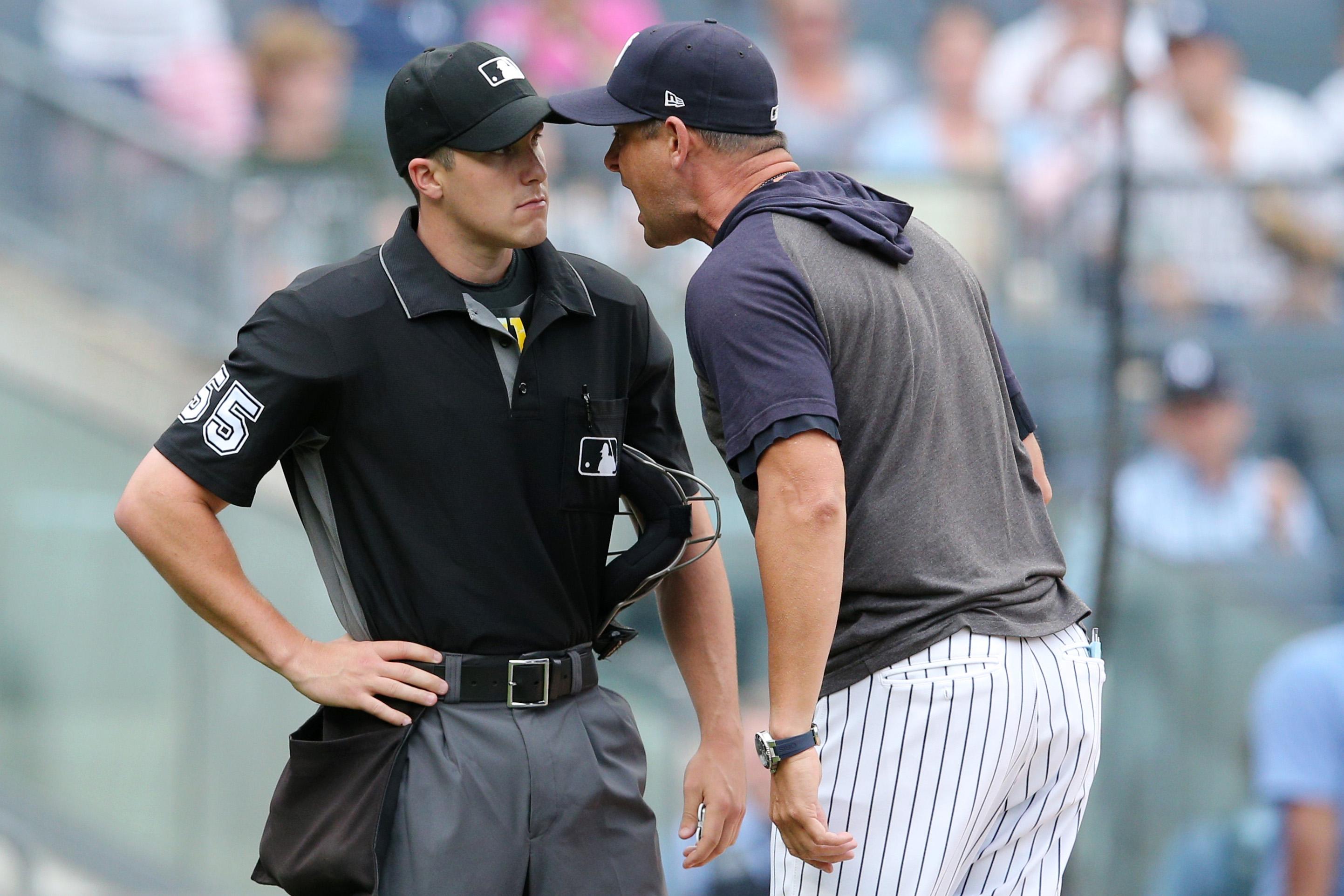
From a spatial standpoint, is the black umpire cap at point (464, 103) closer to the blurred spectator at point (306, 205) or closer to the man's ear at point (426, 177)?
the man's ear at point (426, 177)

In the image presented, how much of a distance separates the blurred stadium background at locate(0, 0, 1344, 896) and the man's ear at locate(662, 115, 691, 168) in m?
2.44

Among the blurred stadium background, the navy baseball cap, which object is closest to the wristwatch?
the navy baseball cap

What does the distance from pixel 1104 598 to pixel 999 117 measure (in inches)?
136

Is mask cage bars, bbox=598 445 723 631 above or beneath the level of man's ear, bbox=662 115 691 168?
beneath

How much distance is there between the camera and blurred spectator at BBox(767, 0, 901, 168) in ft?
23.9

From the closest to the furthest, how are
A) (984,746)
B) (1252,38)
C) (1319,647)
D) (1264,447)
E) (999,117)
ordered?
(984,746)
(1319,647)
(1264,447)
(999,117)
(1252,38)

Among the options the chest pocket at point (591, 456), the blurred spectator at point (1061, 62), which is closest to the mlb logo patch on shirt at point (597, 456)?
the chest pocket at point (591, 456)

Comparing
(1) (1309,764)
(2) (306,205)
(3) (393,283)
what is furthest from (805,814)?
(2) (306,205)

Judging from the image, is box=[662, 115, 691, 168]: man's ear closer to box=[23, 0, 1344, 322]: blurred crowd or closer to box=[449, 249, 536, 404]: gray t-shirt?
box=[449, 249, 536, 404]: gray t-shirt

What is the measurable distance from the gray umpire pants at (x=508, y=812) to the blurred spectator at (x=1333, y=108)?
21.9 feet

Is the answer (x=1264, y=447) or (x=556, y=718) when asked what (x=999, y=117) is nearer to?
(x=1264, y=447)

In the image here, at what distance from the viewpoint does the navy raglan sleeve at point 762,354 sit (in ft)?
7.34

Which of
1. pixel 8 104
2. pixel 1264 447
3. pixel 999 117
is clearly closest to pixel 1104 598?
pixel 1264 447

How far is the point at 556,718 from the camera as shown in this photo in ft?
8.05
